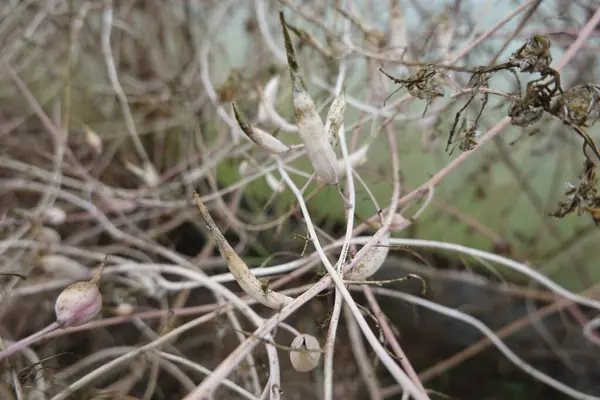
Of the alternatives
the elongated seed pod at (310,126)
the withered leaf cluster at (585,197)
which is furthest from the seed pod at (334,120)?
the withered leaf cluster at (585,197)

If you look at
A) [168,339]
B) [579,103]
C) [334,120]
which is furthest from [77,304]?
[579,103]

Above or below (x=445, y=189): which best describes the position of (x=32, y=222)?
below

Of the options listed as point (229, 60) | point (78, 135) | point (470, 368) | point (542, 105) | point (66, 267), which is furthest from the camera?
point (229, 60)

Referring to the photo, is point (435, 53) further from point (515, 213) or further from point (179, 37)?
point (179, 37)

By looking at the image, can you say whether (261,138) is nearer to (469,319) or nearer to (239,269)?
(239,269)

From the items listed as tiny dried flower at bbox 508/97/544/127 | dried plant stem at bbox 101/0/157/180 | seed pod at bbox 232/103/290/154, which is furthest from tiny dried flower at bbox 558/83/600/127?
dried plant stem at bbox 101/0/157/180

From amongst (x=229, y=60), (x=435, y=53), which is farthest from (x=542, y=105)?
(x=229, y=60)

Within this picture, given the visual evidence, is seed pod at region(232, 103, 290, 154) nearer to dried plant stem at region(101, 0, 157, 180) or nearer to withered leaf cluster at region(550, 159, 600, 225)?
withered leaf cluster at region(550, 159, 600, 225)
